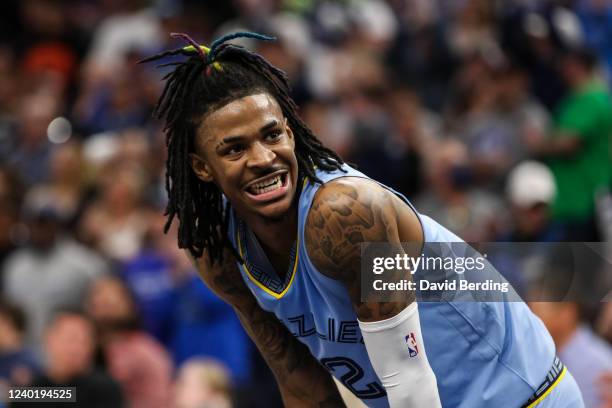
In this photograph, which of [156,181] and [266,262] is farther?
[156,181]

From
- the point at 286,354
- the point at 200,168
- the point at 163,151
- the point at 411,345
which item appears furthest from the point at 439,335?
the point at 163,151

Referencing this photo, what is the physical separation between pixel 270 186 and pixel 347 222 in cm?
32

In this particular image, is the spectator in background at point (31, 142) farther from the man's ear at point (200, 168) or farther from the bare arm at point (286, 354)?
the man's ear at point (200, 168)

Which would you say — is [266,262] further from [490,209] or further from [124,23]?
[124,23]

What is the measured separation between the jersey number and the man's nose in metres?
0.67

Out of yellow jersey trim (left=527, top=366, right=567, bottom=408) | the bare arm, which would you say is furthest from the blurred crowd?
the bare arm

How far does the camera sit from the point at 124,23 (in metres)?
10.4

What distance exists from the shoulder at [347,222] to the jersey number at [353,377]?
397mm

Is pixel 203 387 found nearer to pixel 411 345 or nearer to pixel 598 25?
pixel 411 345

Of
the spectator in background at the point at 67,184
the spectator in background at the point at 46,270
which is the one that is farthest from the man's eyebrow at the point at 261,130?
the spectator in background at the point at 67,184

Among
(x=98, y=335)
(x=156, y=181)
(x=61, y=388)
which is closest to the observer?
(x=61, y=388)

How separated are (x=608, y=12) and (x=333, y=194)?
631 cm

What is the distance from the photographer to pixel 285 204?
3350mm

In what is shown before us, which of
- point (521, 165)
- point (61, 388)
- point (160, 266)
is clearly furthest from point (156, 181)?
point (61, 388)
